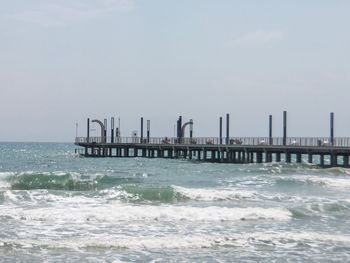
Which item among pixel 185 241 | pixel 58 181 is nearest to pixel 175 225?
pixel 185 241

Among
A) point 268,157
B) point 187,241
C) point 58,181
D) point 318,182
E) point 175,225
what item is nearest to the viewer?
point 187,241

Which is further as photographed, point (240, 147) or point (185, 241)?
point (240, 147)

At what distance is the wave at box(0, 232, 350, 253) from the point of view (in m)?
13.3

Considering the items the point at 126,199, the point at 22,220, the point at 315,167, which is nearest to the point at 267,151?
the point at 315,167

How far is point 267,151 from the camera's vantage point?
5084 centimetres

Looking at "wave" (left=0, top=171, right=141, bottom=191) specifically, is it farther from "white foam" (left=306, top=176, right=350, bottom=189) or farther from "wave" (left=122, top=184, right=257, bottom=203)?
"white foam" (left=306, top=176, right=350, bottom=189)

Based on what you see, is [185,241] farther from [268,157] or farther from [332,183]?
[268,157]

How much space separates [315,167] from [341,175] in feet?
24.2

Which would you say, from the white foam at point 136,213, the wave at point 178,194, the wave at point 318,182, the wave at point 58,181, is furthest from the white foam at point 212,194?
the wave at point 318,182

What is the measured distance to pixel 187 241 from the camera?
14016 mm

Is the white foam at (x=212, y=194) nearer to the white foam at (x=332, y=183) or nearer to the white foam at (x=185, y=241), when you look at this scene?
the white foam at (x=332, y=183)

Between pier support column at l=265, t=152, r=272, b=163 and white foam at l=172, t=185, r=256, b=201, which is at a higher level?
pier support column at l=265, t=152, r=272, b=163

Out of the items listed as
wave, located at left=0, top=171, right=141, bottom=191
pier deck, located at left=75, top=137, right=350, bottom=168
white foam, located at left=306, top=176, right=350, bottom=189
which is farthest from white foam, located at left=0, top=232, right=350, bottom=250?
pier deck, located at left=75, top=137, right=350, bottom=168

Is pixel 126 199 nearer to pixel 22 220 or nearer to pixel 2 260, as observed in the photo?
pixel 22 220
